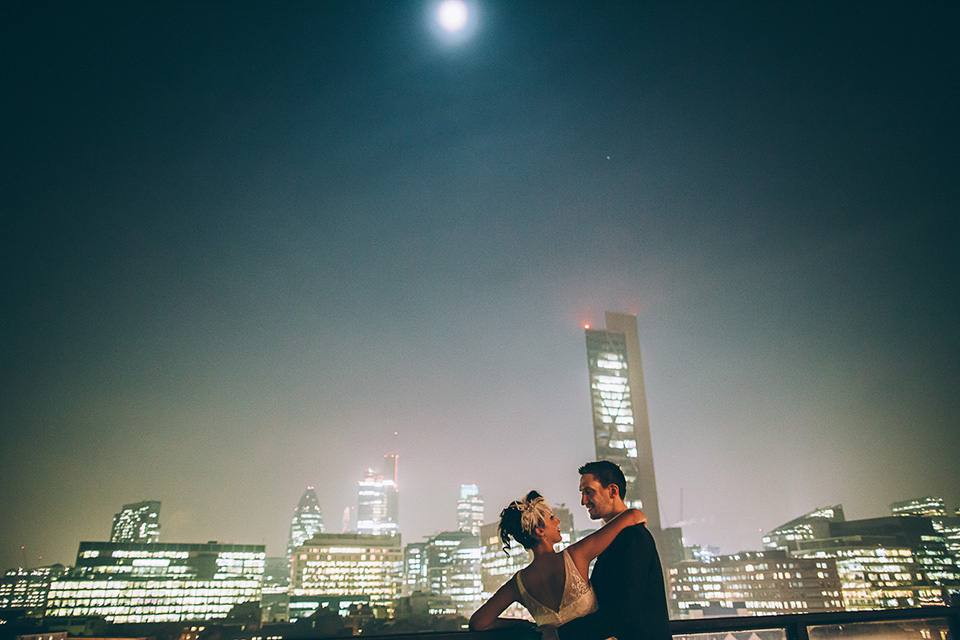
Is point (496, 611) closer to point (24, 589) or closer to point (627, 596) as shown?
point (627, 596)

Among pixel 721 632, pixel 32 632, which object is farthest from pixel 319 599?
pixel 721 632

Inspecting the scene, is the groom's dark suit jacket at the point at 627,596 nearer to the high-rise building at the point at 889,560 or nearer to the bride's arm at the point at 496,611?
the bride's arm at the point at 496,611

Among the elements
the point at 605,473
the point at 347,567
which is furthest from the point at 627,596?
the point at 347,567

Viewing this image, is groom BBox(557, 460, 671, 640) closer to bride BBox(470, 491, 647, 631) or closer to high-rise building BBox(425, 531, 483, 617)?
bride BBox(470, 491, 647, 631)

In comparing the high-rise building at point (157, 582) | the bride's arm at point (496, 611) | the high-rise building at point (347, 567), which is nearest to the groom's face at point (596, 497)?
the bride's arm at point (496, 611)

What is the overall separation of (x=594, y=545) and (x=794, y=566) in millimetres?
104972

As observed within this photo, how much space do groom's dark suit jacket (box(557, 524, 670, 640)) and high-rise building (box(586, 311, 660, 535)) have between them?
102455 mm

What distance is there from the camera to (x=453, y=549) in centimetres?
15800

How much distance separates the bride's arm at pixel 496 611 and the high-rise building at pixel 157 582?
113 metres

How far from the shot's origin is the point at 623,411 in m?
106

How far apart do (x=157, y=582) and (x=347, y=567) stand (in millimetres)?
38274

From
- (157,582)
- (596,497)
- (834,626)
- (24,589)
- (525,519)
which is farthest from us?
(24,589)

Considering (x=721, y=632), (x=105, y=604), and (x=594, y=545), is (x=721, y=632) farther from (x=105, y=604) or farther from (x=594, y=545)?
(x=105, y=604)

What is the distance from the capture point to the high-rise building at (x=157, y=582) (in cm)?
8831
